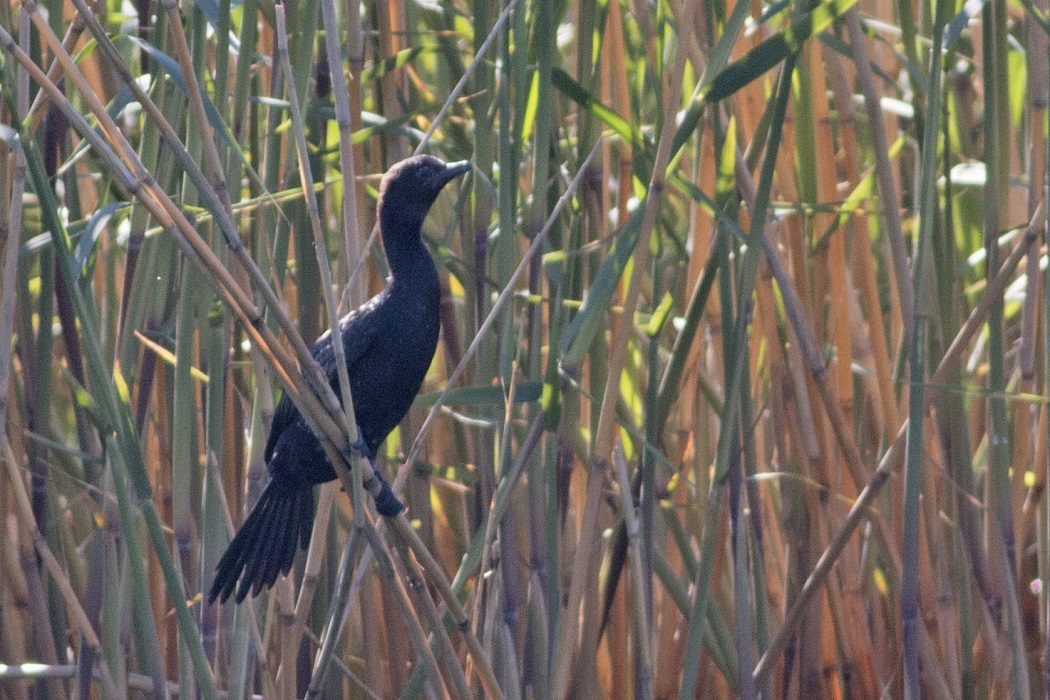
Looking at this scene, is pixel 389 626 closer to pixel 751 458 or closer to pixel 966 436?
pixel 751 458

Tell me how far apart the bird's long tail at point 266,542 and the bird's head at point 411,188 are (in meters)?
0.40

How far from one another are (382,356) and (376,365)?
0.02 m

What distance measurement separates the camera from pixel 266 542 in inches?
61.4

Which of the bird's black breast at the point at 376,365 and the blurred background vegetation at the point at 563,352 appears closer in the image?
the blurred background vegetation at the point at 563,352

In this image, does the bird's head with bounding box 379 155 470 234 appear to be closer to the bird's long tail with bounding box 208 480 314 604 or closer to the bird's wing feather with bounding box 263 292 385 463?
the bird's wing feather with bounding box 263 292 385 463

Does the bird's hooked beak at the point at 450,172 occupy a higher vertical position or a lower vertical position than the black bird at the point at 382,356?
higher

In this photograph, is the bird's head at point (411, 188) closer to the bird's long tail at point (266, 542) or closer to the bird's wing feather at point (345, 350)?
the bird's wing feather at point (345, 350)

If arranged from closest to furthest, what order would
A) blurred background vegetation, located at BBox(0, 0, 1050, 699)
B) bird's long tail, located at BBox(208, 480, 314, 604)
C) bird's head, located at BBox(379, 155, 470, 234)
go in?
blurred background vegetation, located at BBox(0, 0, 1050, 699) → bird's long tail, located at BBox(208, 480, 314, 604) → bird's head, located at BBox(379, 155, 470, 234)

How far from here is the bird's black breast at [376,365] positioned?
64.1 inches

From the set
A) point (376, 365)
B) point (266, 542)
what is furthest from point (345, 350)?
point (266, 542)

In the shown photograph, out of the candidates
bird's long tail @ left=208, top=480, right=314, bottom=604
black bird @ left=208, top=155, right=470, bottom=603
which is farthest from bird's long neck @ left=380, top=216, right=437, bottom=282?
bird's long tail @ left=208, top=480, right=314, bottom=604

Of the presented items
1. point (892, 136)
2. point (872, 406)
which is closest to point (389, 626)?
point (872, 406)

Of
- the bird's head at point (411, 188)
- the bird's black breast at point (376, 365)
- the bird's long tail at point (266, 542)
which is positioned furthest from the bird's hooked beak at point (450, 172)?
the bird's long tail at point (266, 542)

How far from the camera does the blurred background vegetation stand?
52.6 inches
